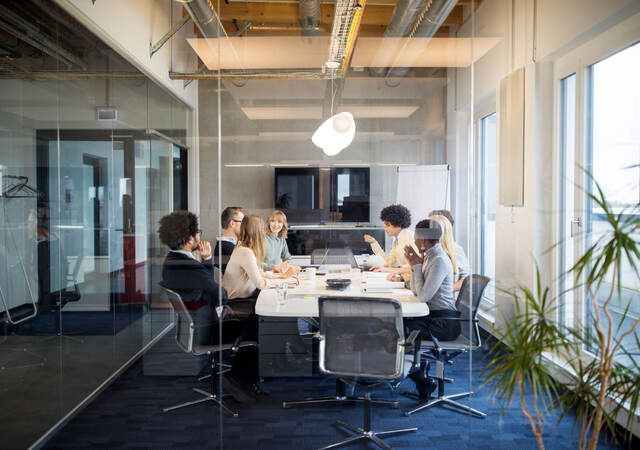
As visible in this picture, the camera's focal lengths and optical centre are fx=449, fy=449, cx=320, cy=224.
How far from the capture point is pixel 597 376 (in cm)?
224

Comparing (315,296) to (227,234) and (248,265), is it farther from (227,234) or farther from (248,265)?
(227,234)

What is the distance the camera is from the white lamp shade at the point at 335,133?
10.5 ft

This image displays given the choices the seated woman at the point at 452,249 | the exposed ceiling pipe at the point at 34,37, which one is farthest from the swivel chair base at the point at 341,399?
the exposed ceiling pipe at the point at 34,37

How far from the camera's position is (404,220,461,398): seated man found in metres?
3.30

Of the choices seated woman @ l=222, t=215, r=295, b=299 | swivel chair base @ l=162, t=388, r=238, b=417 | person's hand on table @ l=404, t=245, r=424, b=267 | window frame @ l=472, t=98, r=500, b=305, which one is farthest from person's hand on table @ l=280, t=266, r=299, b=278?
window frame @ l=472, t=98, r=500, b=305

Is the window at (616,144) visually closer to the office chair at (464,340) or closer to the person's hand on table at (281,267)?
the office chair at (464,340)

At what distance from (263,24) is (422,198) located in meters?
1.73

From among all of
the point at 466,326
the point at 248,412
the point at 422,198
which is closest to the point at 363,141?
the point at 422,198

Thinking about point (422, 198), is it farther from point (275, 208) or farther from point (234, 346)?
point (234, 346)

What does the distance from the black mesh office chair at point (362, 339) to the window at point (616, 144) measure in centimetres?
122

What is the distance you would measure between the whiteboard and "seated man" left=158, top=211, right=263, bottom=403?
1.40m

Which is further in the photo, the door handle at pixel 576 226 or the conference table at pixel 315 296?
the conference table at pixel 315 296

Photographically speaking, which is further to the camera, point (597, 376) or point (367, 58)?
point (367, 58)

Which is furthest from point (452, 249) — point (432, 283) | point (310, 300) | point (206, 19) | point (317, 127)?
point (206, 19)
